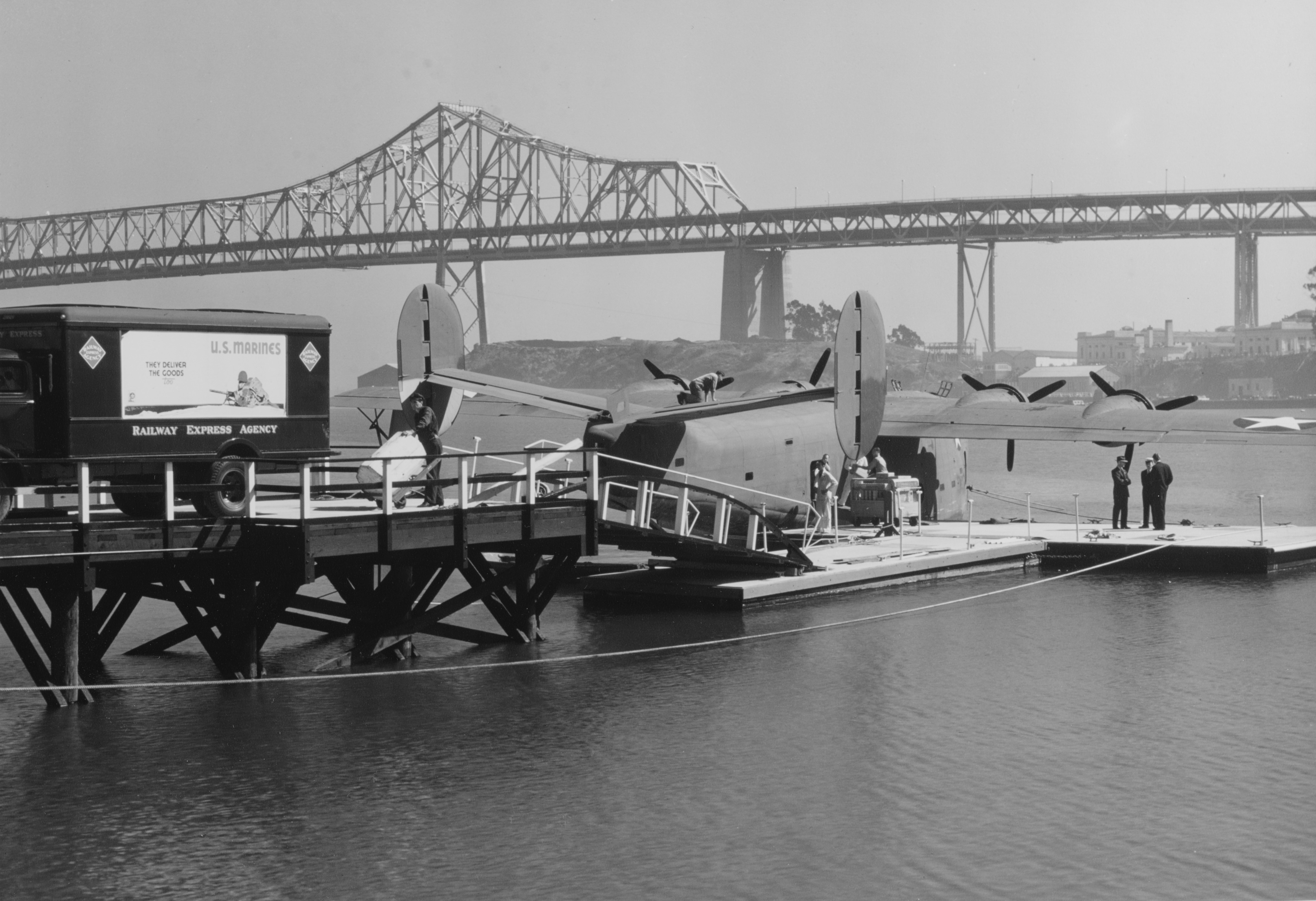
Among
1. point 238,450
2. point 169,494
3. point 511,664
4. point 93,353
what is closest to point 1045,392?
point 511,664

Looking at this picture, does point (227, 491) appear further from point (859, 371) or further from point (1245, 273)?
point (1245, 273)

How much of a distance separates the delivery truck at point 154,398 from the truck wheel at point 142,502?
2 centimetres

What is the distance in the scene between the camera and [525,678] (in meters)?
24.2

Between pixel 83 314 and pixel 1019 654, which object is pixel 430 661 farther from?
pixel 1019 654

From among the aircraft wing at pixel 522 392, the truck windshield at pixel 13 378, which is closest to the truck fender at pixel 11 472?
the truck windshield at pixel 13 378

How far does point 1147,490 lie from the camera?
126ft

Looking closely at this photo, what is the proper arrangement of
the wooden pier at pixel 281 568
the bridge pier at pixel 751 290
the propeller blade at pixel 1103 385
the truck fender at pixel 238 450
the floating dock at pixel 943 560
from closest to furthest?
the wooden pier at pixel 281 568 → the truck fender at pixel 238 450 → the floating dock at pixel 943 560 → the propeller blade at pixel 1103 385 → the bridge pier at pixel 751 290

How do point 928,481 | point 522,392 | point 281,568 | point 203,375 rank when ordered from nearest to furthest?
1. point 281,568
2. point 203,375
3. point 522,392
4. point 928,481

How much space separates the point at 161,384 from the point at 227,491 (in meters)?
2.18

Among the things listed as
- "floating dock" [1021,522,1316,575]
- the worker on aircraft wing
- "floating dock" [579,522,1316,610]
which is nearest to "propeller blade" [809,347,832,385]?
the worker on aircraft wing

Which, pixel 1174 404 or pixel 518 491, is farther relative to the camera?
pixel 1174 404

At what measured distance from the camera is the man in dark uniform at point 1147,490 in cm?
3775

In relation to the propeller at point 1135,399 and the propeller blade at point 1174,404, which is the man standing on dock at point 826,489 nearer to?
the propeller at point 1135,399

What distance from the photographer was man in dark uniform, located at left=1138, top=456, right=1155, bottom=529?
124 feet
